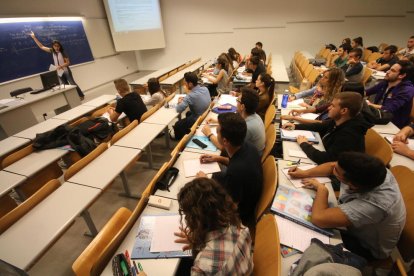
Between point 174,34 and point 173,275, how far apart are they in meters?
9.82

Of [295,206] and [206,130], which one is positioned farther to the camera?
[206,130]

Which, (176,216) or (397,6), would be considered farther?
(397,6)

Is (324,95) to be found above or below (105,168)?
above

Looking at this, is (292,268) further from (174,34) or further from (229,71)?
(174,34)

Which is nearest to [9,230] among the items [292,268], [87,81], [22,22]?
[292,268]

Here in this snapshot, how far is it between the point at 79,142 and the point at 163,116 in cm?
122

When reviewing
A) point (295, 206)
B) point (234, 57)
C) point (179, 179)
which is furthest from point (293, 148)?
point (234, 57)

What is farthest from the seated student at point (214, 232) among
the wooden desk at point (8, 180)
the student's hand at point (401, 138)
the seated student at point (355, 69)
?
the seated student at point (355, 69)

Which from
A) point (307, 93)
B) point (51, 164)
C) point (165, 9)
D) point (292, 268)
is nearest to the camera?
point (292, 268)

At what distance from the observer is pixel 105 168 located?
2.29 metres

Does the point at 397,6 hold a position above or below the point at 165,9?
below

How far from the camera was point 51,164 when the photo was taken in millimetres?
2725

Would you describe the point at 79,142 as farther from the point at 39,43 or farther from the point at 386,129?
the point at 39,43

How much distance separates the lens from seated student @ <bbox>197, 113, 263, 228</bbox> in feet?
5.33
